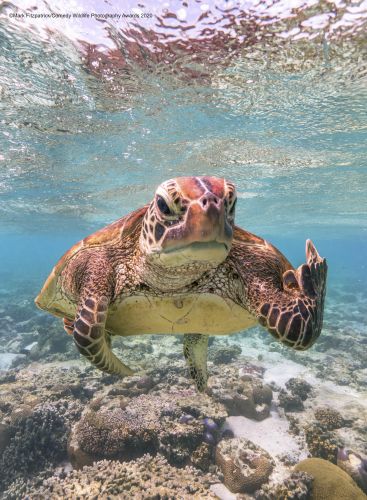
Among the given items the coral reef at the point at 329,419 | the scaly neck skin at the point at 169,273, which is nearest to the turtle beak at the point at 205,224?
the scaly neck skin at the point at 169,273

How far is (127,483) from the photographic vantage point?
4531 mm

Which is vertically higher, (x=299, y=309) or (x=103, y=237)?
(x=103, y=237)

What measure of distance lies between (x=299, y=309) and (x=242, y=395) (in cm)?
580

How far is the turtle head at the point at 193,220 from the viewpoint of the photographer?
1.78 meters

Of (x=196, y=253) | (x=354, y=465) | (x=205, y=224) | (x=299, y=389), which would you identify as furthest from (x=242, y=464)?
(x=205, y=224)

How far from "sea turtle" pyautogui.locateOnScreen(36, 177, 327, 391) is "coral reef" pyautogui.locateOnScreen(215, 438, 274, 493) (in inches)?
121

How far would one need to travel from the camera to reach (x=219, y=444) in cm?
551

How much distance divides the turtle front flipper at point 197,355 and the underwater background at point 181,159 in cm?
165

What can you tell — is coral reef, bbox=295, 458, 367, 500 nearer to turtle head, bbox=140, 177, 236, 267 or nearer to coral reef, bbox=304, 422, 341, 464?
coral reef, bbox=304, 422, 341, 464

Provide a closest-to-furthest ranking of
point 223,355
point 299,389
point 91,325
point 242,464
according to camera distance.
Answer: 1. point 91,325
2. point 242,464
3. point 299,389
4. point 223,355

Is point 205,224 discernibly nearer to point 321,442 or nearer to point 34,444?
point 321,442

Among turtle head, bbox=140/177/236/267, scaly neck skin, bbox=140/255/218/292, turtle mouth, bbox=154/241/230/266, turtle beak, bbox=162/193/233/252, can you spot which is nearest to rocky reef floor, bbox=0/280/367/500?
scaly neck skin, bbox=140/255/218/292

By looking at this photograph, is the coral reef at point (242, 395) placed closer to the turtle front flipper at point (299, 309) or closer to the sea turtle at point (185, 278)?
the sea turtle at point (185, 278)

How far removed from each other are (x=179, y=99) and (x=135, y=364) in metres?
8.38
